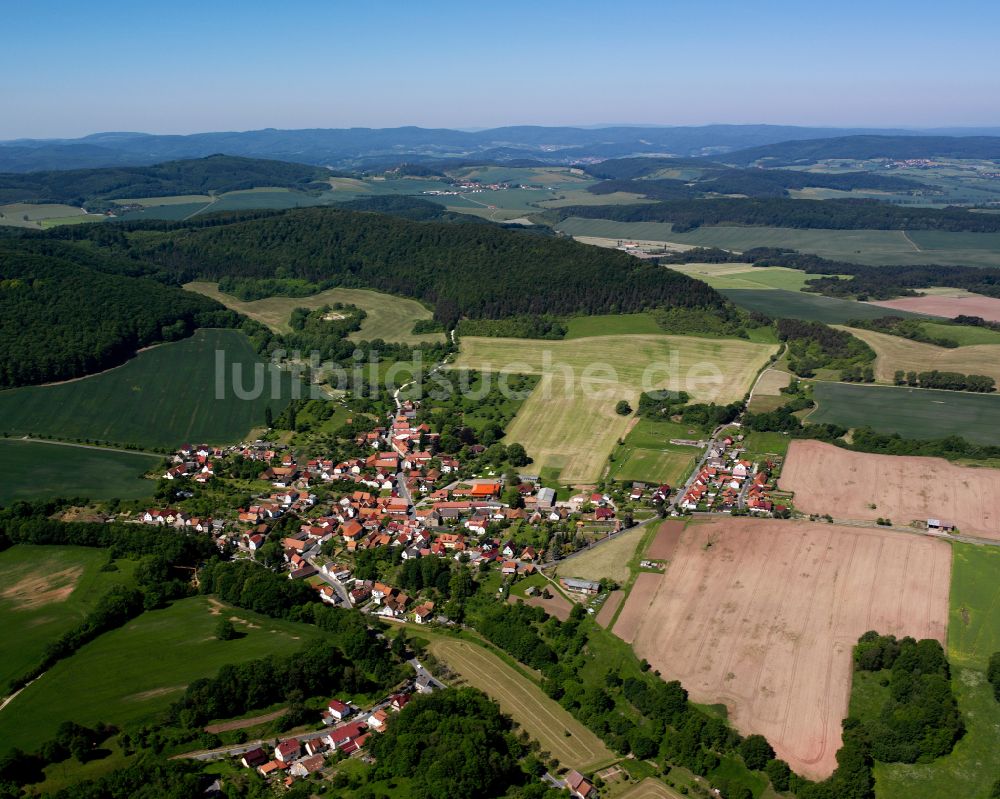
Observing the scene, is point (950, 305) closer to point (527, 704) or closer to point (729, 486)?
point (729, 486)

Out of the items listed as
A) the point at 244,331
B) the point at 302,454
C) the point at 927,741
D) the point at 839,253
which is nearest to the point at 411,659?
the point at 927,741

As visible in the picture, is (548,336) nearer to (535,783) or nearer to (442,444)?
(442,444)

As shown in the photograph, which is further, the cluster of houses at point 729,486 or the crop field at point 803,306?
the crop field at point 803,306

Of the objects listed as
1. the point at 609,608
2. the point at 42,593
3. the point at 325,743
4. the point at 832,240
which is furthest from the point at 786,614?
the point at 832,240

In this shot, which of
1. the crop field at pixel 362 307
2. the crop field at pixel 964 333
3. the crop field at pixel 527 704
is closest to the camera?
the crop field at pixel 527 704

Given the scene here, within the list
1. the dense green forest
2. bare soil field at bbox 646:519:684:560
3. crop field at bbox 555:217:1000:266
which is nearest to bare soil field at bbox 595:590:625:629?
bare soil field at bbox 646:519:684:560

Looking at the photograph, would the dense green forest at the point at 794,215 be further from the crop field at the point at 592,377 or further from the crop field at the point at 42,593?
the crop field at the point at 42,593

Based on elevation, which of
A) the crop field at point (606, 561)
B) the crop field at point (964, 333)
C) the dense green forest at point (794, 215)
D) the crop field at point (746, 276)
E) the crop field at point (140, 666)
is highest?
the dense green forest at point (794, 215)

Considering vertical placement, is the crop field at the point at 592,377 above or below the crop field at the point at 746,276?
below

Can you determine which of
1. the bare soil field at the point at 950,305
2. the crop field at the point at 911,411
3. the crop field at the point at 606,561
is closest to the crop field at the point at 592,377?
the crop field at the point at 911,411
